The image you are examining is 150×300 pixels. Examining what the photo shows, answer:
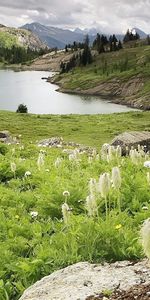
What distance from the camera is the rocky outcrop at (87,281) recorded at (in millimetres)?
5777

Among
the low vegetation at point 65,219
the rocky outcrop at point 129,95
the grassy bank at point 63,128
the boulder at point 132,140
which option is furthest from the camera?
the rocky outcrop at point 129,95

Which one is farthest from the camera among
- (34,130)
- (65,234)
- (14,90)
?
(14,90)

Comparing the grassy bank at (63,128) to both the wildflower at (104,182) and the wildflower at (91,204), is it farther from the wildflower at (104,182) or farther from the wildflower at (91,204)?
the wildflower at (104,182)

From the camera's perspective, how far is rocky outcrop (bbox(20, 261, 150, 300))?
5.78m

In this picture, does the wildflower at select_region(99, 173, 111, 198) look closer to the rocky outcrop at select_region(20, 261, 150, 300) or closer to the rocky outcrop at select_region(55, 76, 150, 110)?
the rocky outcrop at select_region(20, 261, 150, 300)

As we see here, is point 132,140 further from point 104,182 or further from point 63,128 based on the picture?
point 63,128

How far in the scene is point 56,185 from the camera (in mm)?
11383

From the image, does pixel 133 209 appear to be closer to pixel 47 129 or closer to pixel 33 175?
pixel 33 175

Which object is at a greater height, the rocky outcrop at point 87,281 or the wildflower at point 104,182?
the wildflower at point 104,182

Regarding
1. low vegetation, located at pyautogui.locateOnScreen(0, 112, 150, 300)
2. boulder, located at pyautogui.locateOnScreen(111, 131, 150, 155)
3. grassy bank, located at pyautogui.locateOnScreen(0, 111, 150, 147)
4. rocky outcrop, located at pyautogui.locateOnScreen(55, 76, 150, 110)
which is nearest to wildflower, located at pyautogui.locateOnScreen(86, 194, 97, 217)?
low vegetation, located at pyautogui.locateOnScreen(0, 112, 150, 300)

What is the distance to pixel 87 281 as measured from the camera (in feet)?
20.0

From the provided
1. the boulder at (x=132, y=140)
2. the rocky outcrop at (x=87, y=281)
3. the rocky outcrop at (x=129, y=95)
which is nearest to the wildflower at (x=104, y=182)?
the rocky outcrop at (x=87, y=281)

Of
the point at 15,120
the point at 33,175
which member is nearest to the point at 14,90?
the point at 15,120

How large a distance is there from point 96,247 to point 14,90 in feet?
562
